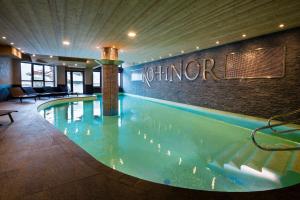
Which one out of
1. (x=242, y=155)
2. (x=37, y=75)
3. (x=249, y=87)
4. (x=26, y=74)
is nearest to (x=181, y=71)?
(x=249, y=87)

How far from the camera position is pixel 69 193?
1.67 m

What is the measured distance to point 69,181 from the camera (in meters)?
1.89

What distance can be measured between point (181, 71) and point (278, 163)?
786 centimetres

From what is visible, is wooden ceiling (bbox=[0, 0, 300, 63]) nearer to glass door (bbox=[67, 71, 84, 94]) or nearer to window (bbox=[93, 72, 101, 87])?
glass door (bbox=[67, 71, 84, 94])

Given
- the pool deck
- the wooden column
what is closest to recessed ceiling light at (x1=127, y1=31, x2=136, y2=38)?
the wooden column

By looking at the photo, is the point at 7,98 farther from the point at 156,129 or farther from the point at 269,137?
the point at 269,137

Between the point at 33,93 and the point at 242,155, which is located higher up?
the point at 33,93

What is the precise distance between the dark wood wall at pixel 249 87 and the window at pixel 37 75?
37.1 feet

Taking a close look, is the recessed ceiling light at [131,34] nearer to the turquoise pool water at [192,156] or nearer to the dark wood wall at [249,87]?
the turquoise pool water at [192,156]

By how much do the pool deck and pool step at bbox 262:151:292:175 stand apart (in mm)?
1507

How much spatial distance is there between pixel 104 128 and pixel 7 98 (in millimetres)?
8408

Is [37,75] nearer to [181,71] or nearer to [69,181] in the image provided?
[181,71]

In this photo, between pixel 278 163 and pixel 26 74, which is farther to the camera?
pixel 26 74

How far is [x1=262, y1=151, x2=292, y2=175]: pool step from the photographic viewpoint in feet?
10.2
